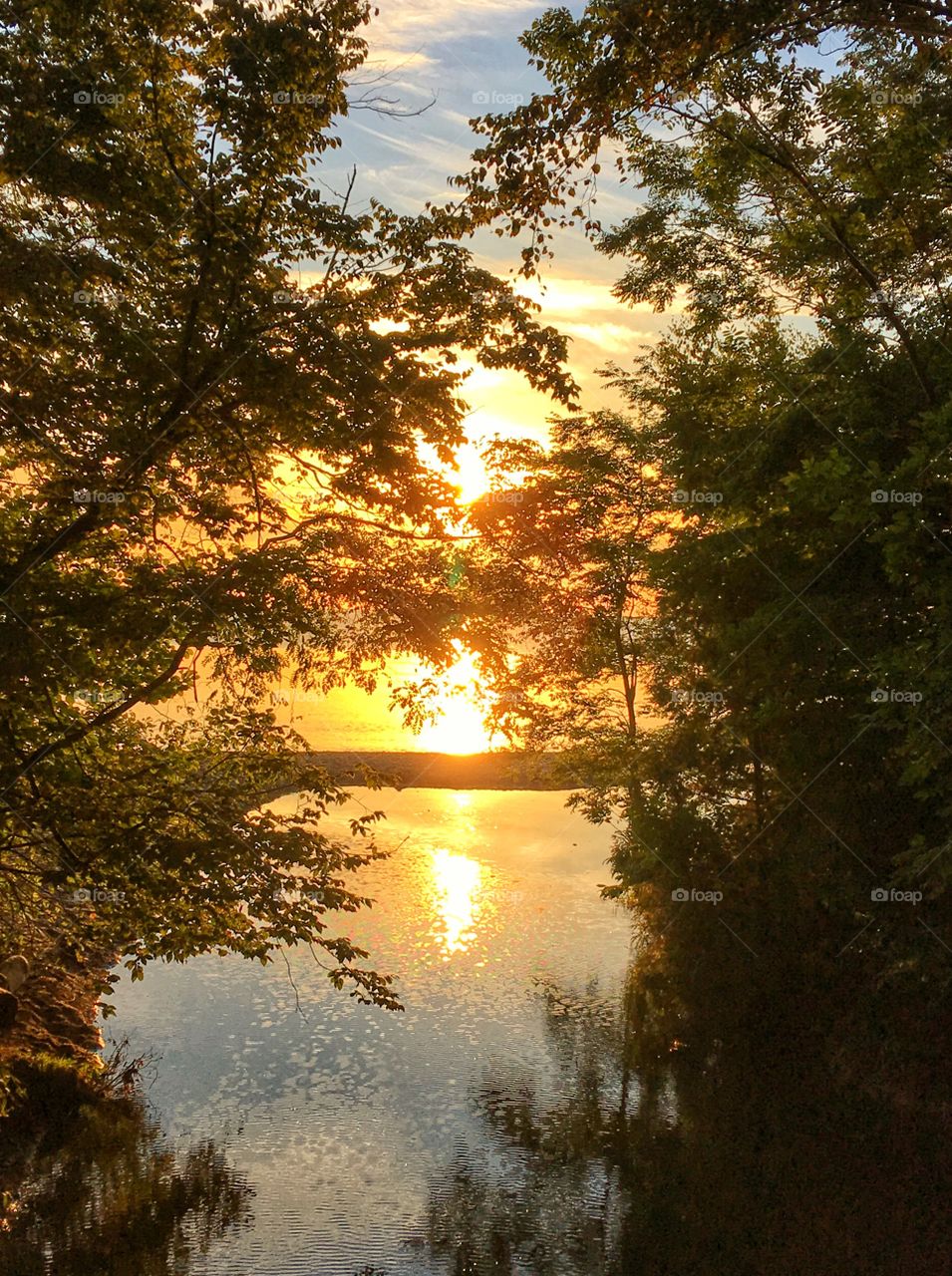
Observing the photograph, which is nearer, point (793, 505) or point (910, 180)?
point (910, 180)

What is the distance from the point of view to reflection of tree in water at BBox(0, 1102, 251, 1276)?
504 inches

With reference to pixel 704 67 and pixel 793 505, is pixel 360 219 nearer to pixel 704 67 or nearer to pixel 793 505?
pixel 704 67

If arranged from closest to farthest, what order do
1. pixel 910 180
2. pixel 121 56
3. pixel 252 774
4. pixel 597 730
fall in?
1. pixel 121 56
2. pixel 252 774
3. pixel 910 180
4. pixel 597 730

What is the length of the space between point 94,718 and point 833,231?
12310 mm

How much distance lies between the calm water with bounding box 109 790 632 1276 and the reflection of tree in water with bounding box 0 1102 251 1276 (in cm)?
36

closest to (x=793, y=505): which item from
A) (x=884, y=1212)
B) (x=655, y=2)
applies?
(x=655, y=2)

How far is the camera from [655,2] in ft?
34.0
